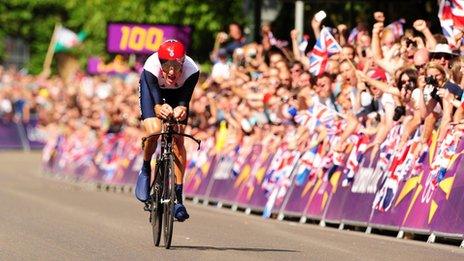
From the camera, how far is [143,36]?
32656 mm

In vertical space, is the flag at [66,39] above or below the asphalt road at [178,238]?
→ above

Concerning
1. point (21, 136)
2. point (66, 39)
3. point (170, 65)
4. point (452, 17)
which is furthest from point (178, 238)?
point (66, 39)

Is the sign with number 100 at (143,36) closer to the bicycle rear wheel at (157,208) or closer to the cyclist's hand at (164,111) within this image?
the bicycle rear wheel at (157,208)

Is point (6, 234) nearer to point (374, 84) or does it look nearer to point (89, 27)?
point (374, 84)

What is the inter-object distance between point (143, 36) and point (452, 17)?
48.1 feet

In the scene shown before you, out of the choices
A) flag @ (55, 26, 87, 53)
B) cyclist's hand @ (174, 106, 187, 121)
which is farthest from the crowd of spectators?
flag @ (55, 26, 87, 53)

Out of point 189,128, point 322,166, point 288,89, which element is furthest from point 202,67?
point 322,166

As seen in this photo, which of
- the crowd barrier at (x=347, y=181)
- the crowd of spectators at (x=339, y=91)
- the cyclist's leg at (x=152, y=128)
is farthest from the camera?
the crowd of spectators at (x=339, y=91)

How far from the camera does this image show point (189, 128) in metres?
28.0

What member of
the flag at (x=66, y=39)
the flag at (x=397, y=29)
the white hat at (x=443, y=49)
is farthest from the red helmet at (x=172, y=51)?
the flag at (x=66, y=39)

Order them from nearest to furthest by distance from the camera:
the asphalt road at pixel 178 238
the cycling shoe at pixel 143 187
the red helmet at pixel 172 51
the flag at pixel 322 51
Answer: the asphalt road at pixel 178 238 → the red helmet at pixel 172 51 → the cycling shoe at pixel 143 187 → the flag at pixel 322 51

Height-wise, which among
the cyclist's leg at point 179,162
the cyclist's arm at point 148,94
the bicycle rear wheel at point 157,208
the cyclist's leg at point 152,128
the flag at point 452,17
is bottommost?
the bicycle rear wheel at point 157,208

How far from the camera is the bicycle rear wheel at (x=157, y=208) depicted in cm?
1549

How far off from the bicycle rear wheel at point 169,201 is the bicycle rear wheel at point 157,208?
15 cm
